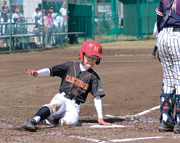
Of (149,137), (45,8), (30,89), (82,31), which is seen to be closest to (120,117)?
(149,137)

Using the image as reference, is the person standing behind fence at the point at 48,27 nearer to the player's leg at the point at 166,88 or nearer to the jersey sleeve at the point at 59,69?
the jersey sleeve at the point at 59,69

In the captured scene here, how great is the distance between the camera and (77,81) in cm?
441

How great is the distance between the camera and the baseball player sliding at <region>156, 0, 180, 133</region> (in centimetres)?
379

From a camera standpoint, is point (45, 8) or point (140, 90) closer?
point (140, 90)

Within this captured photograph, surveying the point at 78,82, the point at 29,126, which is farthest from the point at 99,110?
the point at 29,126

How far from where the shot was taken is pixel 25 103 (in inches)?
231

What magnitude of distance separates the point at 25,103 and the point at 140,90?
2.72 meters

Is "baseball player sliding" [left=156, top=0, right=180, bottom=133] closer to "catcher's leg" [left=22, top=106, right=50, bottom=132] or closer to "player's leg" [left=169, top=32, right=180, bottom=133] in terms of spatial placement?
"player's leg" [left=169, top=32, right=180, bottom=133]

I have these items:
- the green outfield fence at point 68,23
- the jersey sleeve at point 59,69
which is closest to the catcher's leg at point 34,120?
the jersey sleeve at point 59,69

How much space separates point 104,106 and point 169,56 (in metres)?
2.15

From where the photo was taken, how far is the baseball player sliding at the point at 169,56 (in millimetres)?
3793

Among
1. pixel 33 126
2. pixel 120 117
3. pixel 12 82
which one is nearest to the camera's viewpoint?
pixel 33 126

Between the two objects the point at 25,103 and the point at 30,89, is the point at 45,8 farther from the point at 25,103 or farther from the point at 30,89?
the point at 25,103

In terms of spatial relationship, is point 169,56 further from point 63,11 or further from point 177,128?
point 63,11
